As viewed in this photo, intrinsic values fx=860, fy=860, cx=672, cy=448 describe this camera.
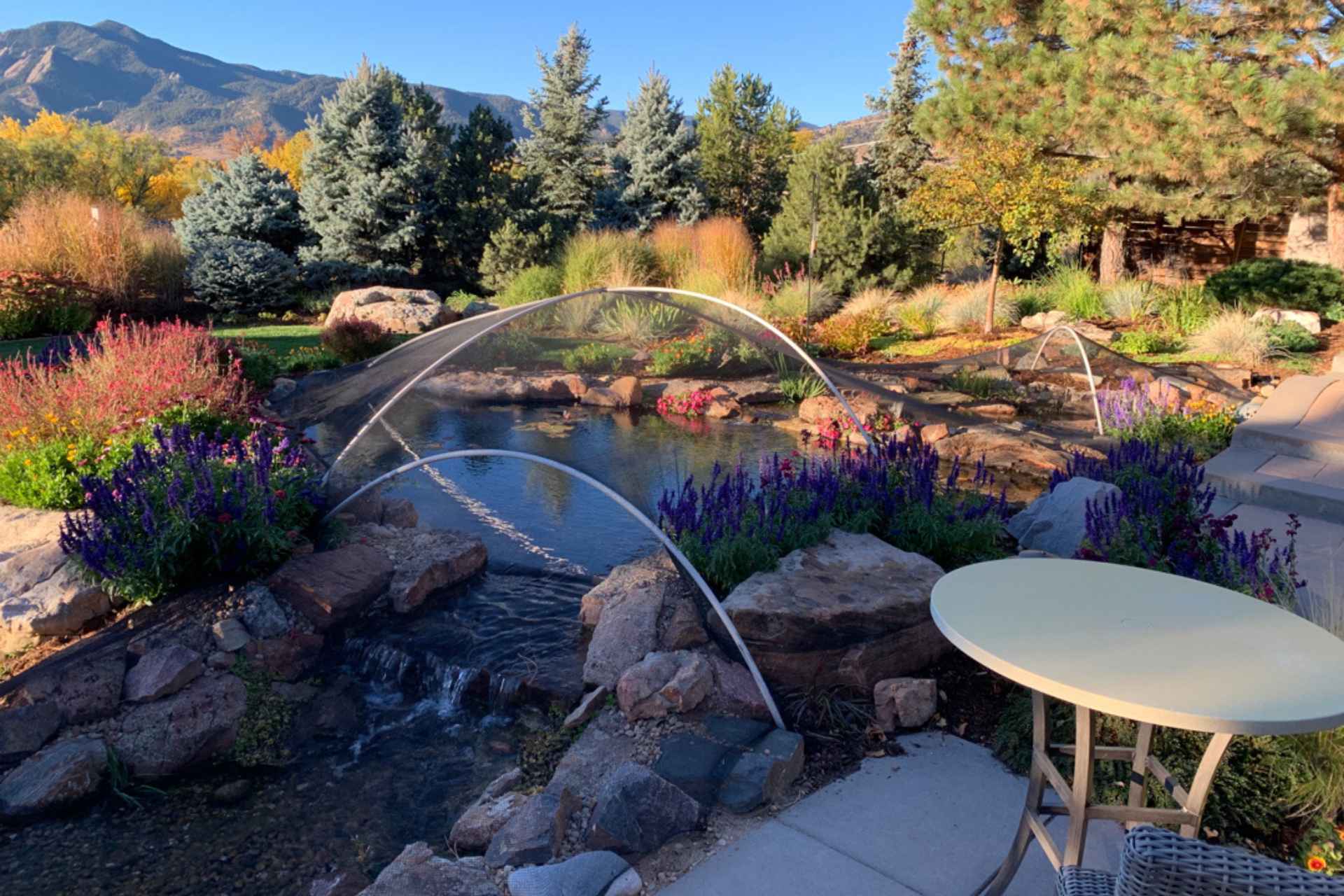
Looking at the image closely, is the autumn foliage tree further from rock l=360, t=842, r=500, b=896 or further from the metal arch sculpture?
rock l=360, t=842, r=500, b=896

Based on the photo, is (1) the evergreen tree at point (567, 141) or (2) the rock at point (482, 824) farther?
(1) the evergreen tree at point (567, 141)

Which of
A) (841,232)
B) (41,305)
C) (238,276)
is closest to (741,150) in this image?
(841,232)

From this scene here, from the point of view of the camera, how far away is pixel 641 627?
372 centimetres

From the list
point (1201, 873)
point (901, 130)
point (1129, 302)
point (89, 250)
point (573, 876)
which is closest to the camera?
point (1201, 873)

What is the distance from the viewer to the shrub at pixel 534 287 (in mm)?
14727

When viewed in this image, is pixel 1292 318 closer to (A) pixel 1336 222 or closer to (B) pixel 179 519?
(A) pixel 1336 222

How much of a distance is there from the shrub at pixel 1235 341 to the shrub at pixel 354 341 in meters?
9.60

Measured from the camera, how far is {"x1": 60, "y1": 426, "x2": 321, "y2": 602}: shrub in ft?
13.1

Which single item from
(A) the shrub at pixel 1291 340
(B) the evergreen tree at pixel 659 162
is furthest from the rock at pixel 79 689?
(B) the evergreen tree at pixel 659 162

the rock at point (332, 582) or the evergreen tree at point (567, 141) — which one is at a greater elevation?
the evergreen tree at point (567, 141)

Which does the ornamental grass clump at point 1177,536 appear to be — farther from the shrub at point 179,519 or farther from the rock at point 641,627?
the shrub at point 179,519

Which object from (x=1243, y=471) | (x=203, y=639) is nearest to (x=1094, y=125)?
(x=1243, y=471)

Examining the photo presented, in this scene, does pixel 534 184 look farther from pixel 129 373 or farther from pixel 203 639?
pixel 203 639

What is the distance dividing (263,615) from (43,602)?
923 mm
